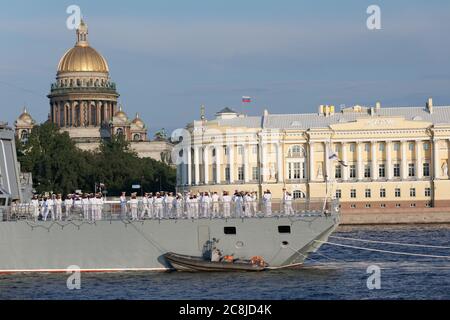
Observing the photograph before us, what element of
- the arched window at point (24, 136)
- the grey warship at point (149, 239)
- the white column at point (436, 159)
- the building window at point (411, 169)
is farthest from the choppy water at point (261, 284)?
the arched window at point (24, 136)

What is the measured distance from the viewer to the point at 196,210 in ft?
143

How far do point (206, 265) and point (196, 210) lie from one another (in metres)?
2.80

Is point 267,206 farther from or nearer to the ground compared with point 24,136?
nearer to the ground

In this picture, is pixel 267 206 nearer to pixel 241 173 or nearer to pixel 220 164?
pixel 241 173

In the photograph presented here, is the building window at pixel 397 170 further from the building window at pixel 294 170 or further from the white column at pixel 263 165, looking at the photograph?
the white column at pixel 263 165

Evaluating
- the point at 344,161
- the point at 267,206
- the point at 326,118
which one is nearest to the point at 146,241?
the point at 267,206

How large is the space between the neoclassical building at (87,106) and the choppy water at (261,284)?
121477 millimetres

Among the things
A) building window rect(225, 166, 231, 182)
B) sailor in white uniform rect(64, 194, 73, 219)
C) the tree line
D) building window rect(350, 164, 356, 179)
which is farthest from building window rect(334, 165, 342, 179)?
sailor in white uniform rect(64, 194, 73, 219)

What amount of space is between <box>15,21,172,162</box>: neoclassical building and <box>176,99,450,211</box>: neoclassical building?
50.8 meters

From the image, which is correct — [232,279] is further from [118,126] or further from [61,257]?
[118,126]

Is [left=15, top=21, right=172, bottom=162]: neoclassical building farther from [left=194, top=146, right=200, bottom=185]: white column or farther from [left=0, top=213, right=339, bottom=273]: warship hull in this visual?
[left=0, top=213, right=339, bottom=273]: warship hull

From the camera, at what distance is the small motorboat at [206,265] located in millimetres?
41406

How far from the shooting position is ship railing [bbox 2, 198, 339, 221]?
4341cm

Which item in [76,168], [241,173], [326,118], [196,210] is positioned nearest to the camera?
[196,210]
